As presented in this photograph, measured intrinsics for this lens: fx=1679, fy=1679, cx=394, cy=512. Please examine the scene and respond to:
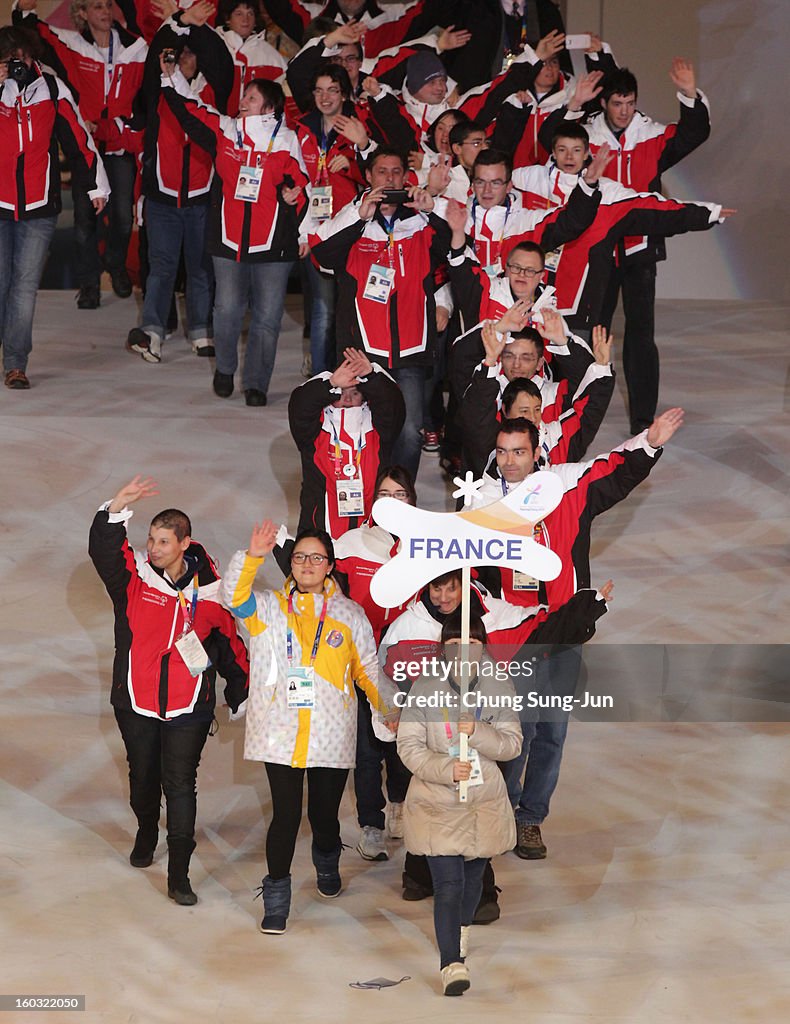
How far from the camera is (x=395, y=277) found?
26.4 feet

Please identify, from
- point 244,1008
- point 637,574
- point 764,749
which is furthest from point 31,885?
point 637,574

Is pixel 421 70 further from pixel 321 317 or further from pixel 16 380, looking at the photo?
pixel 16 380

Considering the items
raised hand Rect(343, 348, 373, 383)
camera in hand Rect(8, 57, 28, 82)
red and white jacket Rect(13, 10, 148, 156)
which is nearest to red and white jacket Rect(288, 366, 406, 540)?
raised hand Rect(343, 348, 373, 383)

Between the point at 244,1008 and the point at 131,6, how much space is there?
25.1 feet

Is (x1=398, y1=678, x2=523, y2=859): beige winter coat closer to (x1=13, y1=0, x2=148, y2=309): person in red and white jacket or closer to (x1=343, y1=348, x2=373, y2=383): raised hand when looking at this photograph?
(x1=343, y1=348, x2=373, y2=383): raised hand

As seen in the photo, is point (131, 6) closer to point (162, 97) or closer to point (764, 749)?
point (162, 97)

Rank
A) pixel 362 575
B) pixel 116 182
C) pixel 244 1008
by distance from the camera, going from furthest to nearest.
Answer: pixel 116 182, pixel 362 575, pixel 244 1008

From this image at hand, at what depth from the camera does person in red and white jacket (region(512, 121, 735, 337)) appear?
27.0 ft

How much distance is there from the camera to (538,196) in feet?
27.6

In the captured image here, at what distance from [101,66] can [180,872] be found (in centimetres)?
619

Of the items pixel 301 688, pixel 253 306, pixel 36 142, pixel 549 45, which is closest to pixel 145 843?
pixel 301 688

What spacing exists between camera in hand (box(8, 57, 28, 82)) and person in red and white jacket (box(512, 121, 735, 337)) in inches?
109

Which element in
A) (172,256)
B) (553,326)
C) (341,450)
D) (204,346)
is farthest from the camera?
(204,346)

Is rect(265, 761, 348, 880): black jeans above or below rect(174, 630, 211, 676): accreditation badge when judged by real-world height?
below
